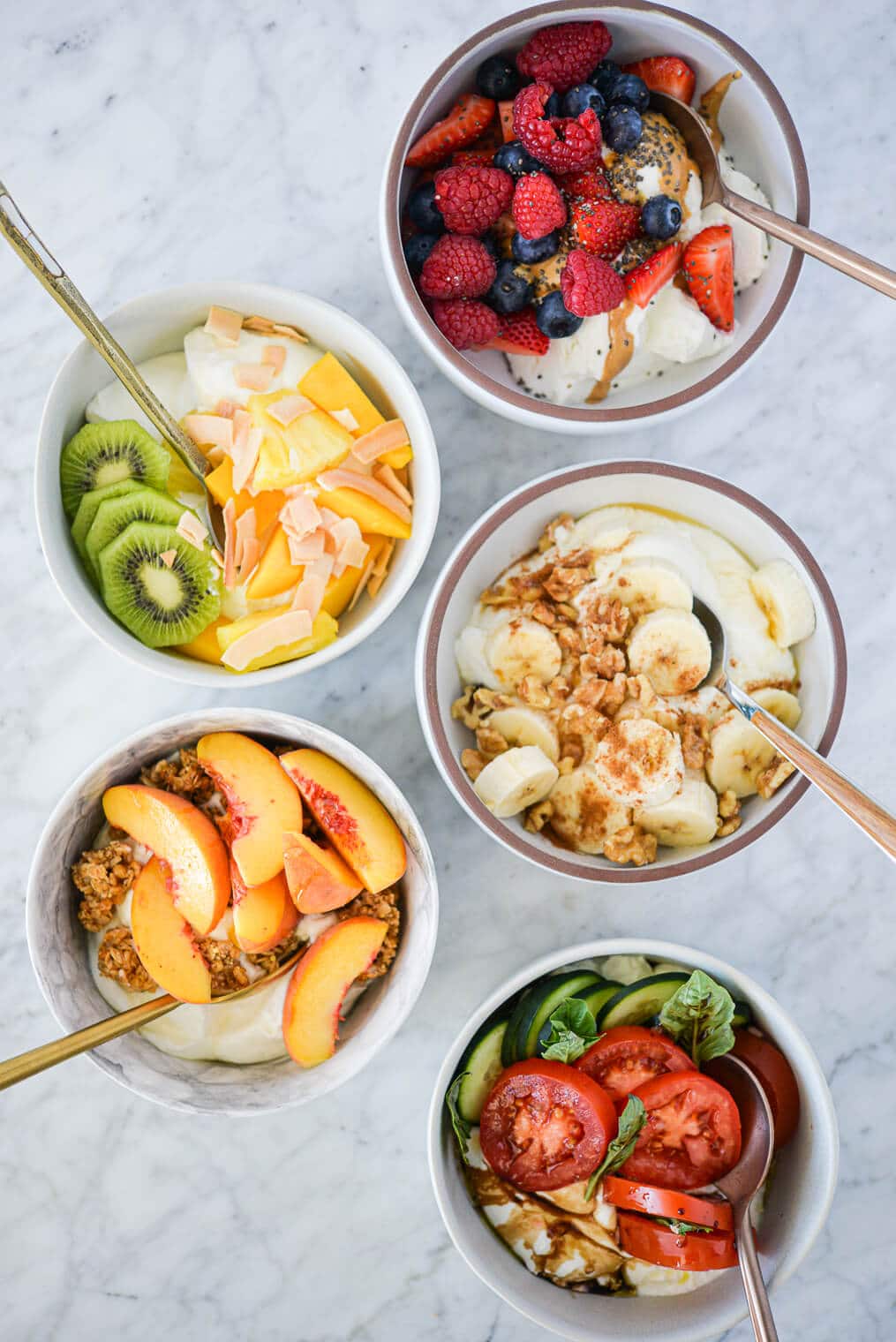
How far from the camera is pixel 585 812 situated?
1.44 m

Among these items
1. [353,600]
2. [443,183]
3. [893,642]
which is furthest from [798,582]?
[443,183]

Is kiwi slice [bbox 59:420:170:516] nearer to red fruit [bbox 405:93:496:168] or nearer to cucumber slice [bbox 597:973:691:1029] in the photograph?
red fruit [bbox 405:93:496:168]

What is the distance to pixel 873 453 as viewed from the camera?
1.64 meters

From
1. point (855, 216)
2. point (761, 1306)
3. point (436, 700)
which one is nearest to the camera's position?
point (761, 1306)

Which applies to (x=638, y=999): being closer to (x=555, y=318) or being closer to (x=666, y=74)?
(x=555, y=318)

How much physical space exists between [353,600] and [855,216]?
38.9 inches

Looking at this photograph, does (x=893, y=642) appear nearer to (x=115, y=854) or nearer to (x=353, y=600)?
(x=353, y=600)

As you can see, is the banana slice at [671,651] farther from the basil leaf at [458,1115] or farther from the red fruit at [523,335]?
the basil leaf at [458,1115]

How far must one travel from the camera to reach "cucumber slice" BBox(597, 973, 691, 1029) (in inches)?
56.6

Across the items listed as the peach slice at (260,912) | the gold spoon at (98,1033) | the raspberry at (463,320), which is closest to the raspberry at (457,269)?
the raspberry at (463,320)

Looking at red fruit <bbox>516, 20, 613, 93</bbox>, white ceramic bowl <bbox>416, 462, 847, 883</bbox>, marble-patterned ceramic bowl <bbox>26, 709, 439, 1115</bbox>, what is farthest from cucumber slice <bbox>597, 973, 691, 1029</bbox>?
red fruit <bbox>516, 20, 613, 93</bbox>

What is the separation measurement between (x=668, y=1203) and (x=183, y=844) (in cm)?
78

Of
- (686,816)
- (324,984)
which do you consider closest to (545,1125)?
(324,984)

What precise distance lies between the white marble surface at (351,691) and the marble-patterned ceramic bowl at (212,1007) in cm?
19
